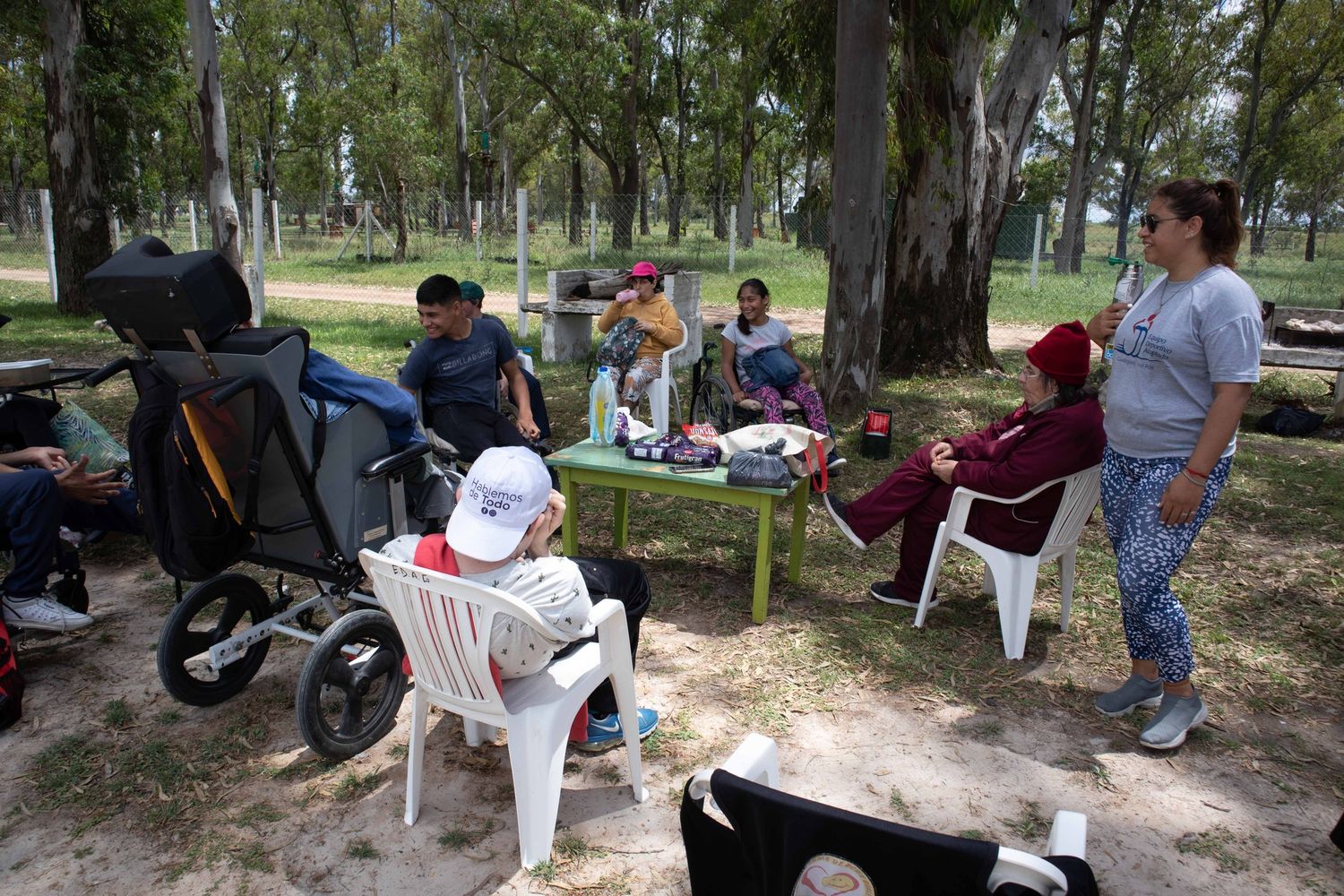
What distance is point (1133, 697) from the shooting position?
330cm

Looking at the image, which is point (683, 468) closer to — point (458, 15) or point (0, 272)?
point (0, 272)

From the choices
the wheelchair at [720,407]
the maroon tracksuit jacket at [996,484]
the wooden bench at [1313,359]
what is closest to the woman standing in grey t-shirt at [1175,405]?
the maroon tracksuit jacket at [996,484]

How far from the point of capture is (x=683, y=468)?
412 centimetres

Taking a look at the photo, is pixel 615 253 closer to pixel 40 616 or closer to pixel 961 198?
pixel 961 198

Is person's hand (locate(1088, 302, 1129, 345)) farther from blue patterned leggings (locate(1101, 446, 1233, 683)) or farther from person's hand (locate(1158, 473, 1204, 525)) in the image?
person's hand (locate(1158, 473, 1204, 525))

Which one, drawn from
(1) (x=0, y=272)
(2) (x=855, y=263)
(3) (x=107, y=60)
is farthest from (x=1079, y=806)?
(1) (x=0, y=272)

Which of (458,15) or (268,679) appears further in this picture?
(458,15)

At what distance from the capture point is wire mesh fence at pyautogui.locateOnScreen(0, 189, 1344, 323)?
56.6 feet

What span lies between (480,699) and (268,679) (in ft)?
4.88

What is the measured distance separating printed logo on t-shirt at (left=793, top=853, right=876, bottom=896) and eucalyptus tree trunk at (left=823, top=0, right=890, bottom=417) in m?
6.02

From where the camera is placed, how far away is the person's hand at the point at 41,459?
3.76 metres

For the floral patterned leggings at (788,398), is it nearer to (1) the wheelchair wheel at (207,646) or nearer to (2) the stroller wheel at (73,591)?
(1) the wheelchair wheel at (207,646)

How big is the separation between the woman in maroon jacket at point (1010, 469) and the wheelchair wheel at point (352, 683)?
79.5 inches

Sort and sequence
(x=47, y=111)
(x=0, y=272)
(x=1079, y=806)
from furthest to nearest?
(x=0, y=272), (x=47, y=111), (x=1079, y=806)
